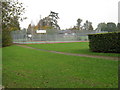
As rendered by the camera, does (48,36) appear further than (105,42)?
Yes

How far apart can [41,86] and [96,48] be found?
1137cm

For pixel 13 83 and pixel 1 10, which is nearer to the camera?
pixel 13 83

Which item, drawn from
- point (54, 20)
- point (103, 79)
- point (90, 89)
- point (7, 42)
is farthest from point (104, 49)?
point (54, 20)

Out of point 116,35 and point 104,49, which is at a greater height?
point 116,35

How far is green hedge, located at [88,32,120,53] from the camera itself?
13.7 m

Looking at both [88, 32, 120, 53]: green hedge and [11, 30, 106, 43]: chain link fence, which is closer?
[88, 32, 120, 53]: green hedge

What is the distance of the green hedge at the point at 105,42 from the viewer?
13709mm

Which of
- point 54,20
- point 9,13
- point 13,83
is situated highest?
point 54,20

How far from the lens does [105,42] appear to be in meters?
14.7

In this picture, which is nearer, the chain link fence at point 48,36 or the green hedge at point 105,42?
the green hedge at point 105,42

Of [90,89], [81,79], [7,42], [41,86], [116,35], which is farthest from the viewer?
[7,42]

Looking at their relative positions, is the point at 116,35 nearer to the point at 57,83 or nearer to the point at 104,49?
the point at 104,49

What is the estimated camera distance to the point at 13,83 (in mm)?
5289

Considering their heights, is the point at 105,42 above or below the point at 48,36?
below
